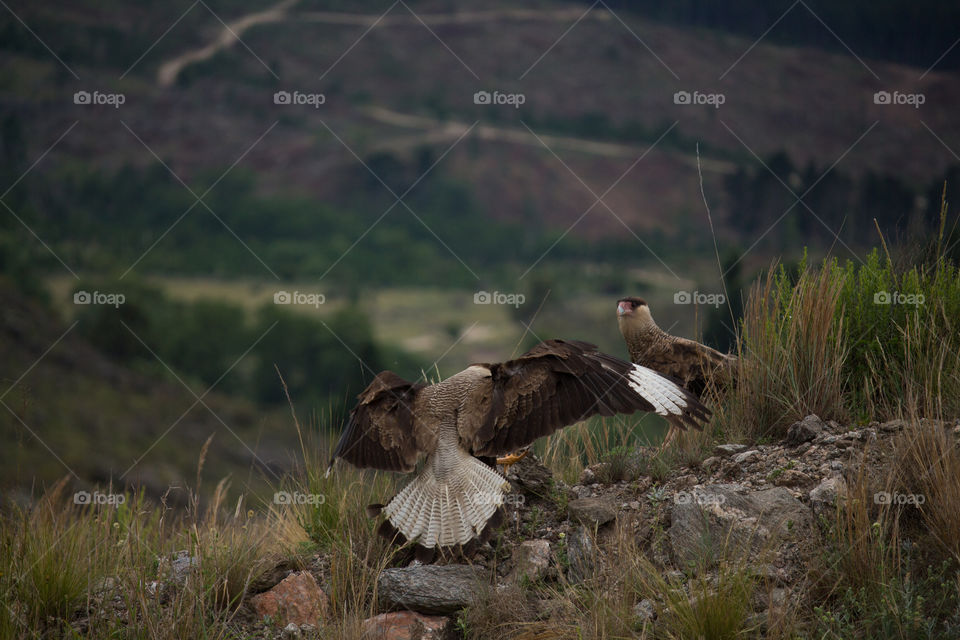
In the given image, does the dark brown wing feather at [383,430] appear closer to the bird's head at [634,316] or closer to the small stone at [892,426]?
the bird's head at [634,316]

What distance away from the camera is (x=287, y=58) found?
166500 mm

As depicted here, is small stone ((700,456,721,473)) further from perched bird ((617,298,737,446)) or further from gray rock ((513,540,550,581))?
gray rock ((513,540,550,581))

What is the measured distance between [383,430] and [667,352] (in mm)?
3149

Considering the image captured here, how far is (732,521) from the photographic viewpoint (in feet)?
21.0

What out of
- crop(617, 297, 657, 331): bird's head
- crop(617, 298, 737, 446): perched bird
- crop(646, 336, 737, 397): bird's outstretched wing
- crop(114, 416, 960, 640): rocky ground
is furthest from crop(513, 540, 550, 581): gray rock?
crop(617, 297, 657, 331): bird's head

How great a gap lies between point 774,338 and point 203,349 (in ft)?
364

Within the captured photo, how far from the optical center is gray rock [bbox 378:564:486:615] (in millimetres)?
6496

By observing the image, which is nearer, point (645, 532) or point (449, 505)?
point (449, 505)

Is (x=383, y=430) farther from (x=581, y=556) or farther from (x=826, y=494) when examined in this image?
(x=826, y=494)

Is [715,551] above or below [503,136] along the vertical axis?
below

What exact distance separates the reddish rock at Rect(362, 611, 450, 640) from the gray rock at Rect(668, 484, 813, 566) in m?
1.89

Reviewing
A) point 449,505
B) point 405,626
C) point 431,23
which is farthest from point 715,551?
point 431,23

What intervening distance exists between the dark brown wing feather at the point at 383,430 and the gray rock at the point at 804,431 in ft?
11.0

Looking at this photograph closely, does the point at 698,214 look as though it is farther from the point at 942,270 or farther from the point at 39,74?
the point at 942,270
